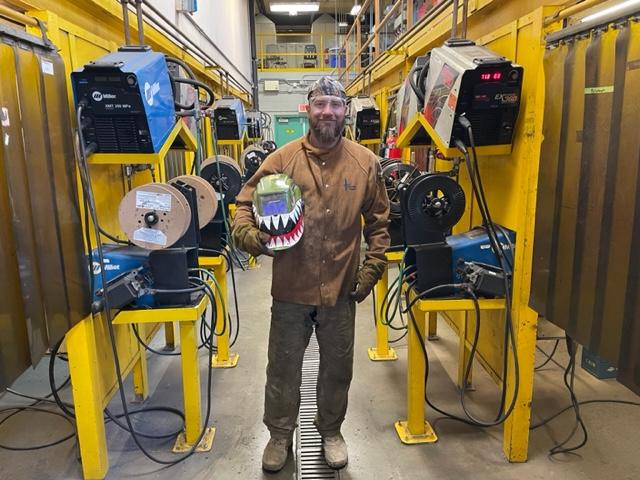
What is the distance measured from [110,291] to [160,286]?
216mm

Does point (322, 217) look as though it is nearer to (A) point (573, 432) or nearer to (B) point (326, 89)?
(B) point (326, 89)

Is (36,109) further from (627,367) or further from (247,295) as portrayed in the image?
(247,295)

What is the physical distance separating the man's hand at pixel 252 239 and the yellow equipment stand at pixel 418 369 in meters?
0.74

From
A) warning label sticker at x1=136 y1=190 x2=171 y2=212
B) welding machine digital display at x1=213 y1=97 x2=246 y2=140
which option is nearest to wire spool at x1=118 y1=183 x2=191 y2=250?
warning label sticker at x1=136 y1=190 x2=171 y2=212

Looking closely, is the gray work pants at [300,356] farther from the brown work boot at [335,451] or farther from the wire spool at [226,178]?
the wire spool at [226,178]

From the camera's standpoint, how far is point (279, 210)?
1.74m

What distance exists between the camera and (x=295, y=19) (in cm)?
1627

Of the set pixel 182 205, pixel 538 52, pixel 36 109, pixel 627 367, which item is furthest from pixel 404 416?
pixel 36 109

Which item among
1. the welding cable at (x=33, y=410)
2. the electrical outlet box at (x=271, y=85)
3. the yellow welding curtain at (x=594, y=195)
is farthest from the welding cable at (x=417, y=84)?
the electrical outlet box at (x=271, y=85)

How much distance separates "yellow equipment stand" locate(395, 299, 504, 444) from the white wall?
3.17m

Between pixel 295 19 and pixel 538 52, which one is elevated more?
pixel 295 19

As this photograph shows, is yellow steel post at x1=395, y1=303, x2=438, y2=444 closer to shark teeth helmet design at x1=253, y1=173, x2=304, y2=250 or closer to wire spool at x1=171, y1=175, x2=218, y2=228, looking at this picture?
shark teeth helmet design at x1=253, y1=173, x2=304, y2=250

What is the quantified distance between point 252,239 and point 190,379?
0.80 m

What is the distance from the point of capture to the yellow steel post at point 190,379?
2.12 metres
